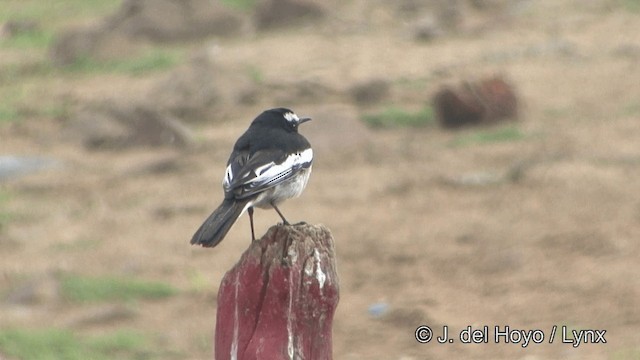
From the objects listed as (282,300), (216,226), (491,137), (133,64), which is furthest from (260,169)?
(133,64)

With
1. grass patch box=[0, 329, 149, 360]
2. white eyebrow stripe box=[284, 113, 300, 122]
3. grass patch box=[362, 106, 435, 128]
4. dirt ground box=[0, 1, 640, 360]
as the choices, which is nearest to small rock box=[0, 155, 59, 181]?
dirt ground box=[0, 1, 640, 360]

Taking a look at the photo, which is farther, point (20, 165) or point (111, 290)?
point (20, 165)

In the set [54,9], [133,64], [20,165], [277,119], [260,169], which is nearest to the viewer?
[260,169]

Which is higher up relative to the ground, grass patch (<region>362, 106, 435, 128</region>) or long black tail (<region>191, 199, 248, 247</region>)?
grass patch (<region>362, 106, 435, 128</region>)

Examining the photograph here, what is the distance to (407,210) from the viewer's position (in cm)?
1138

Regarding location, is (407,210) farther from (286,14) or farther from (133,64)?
(286,14)

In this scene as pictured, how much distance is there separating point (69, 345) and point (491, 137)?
5879mm

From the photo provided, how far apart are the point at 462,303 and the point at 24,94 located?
28.0ft

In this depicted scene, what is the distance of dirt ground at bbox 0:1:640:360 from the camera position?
9.04m

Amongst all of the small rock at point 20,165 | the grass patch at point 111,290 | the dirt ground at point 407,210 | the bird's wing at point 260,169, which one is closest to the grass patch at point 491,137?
the dirt ground at point 407,210

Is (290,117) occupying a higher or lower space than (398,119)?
lower
